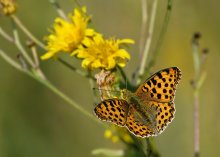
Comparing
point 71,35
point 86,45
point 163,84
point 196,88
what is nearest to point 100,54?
point 86,45

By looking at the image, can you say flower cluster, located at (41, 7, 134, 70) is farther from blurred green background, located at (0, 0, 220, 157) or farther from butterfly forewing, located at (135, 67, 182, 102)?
blurred green background, located at (0, 0, 220, 157)

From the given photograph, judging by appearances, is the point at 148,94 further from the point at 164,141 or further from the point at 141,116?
the point at 164,141

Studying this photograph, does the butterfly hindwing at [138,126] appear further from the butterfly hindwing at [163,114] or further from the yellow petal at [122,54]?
the yellow petal at [122,54]

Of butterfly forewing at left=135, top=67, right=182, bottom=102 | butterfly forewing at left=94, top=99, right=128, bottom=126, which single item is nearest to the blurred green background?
butterfly forewing at left=135, top=67, right=182, bottom=102

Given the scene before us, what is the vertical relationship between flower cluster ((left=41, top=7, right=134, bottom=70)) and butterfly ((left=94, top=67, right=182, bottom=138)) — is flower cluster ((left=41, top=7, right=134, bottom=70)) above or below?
above

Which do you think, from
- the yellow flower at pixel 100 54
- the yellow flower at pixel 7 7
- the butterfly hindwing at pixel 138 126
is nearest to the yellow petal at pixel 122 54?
the yellow flower at pixel 100 54

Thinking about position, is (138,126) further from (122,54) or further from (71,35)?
(71,35)

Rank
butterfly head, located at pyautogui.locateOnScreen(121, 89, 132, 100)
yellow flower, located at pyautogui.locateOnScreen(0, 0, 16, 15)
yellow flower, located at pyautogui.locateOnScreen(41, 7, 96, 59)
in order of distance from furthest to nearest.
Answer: yellow flower, located at pyautogui.locateOnScreen(0, 0, 16, 15), yellow flower, located at pyautogui.locateOnScreen(41, 7, 96, 59), butterfly head, located at pyautogui.locateOnScreen(121, 89, 132, 100)
